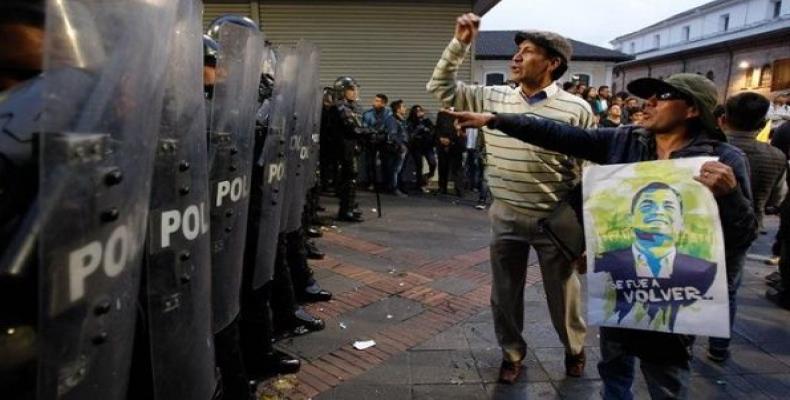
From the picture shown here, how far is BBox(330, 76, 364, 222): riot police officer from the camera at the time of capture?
748 cm

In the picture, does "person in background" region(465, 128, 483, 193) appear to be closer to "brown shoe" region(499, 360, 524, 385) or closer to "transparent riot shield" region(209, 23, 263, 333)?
"brown shoe" region(499, 360, 524, 385)

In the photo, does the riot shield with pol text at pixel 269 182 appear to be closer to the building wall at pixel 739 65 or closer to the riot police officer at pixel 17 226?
the riot police officer at pixel 17 226

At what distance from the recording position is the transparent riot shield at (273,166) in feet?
8.32

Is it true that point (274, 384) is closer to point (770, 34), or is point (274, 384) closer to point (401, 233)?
point (401, 233)

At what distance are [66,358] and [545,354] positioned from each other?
Answer: 3.13m

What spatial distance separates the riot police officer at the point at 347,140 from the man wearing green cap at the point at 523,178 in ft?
14.6

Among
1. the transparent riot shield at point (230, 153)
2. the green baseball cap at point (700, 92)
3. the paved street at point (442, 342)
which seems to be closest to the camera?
the transparent riot shield at point (230, 153)

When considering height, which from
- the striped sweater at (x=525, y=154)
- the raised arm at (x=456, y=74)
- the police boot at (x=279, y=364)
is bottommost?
the police boot at (x=279, y=364)

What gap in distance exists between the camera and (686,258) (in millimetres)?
1937

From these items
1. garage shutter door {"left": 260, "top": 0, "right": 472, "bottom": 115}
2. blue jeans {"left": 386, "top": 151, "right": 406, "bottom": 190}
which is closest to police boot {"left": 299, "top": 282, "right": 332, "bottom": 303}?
blue jeans {"left": 386, "top": 151, "right": 406, "bottom": 190}

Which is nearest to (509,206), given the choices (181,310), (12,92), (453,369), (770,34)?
(453,369)

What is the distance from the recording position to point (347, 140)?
25.0 feet

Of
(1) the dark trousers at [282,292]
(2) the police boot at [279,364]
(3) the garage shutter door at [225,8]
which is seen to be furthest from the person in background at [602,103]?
(2) the police boot at [279,364]

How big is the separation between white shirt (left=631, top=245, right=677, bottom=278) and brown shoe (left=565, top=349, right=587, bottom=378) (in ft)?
4.54
